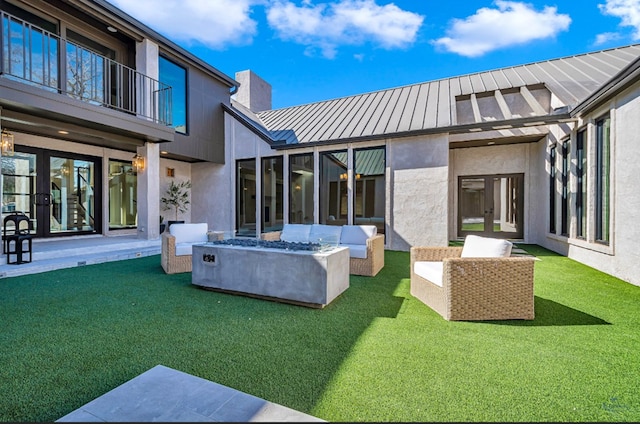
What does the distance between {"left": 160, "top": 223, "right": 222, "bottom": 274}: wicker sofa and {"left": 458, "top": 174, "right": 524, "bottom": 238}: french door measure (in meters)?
8.79

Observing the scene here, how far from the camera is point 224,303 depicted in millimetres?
3826

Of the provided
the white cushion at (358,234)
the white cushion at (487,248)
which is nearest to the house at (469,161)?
the white cushion at (358,234)

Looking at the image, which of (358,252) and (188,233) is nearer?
(358,252)

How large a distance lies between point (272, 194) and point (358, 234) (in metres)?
4.89

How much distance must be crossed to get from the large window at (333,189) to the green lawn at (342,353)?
5.17 meters

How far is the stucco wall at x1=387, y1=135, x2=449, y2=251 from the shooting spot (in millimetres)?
7754

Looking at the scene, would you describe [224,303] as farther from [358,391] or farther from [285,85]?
[285,85]

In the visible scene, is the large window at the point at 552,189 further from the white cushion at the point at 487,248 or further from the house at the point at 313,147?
the white cushion at the point at 487,248

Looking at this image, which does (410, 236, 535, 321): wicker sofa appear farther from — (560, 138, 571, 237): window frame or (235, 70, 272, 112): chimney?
(235, 70, 272, 112): chimney

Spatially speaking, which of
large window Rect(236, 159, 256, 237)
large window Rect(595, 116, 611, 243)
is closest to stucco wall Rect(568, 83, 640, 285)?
large window Rect(595, 116, 611, 243)

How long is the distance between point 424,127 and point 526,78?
15.4ft

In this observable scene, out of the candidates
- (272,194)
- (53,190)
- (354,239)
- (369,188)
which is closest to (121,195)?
(53,190)

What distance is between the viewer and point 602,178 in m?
5.77

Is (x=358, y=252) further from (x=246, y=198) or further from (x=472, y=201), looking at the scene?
(x=472, y=201)
